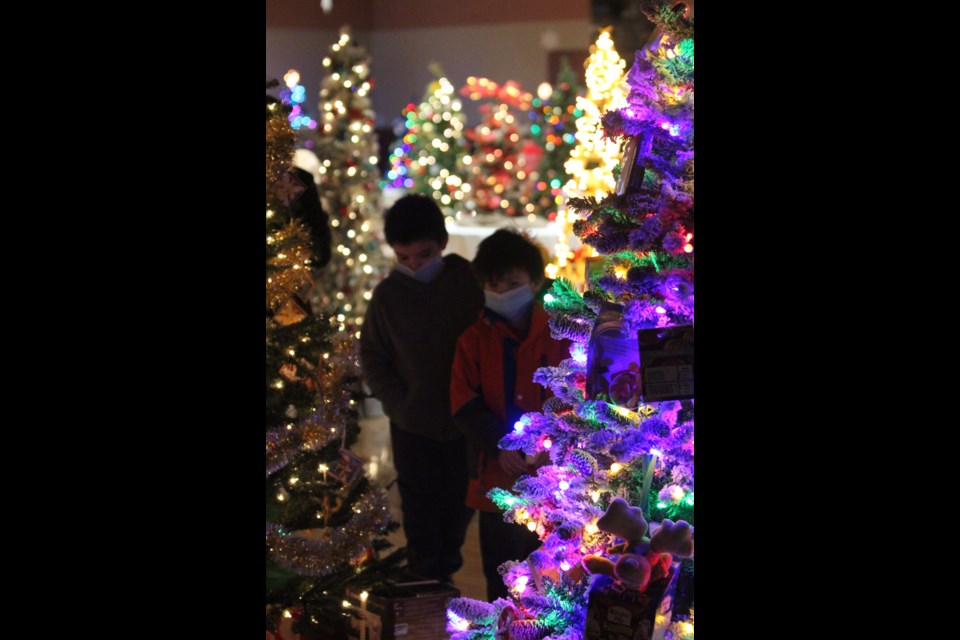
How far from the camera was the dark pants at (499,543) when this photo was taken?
395 centimetres

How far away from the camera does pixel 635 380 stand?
244cm

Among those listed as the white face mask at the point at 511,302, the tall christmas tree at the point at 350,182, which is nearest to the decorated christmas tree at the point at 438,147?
the tall christmas tree at the point at 350,182

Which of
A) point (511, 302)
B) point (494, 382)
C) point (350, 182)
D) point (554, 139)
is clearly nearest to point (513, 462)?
point (494, 382)

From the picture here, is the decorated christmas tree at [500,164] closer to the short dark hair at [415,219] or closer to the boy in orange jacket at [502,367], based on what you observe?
the short dark hair at [415,219]

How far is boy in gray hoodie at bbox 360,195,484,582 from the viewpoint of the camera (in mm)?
4402

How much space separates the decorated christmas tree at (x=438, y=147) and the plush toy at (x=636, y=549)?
Result: 9.39m

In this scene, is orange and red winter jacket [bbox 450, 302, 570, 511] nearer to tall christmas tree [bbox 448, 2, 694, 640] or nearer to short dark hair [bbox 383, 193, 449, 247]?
short dark hair [bbox 383, 193, 449, 247]

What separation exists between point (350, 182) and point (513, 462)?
18.4 ft
